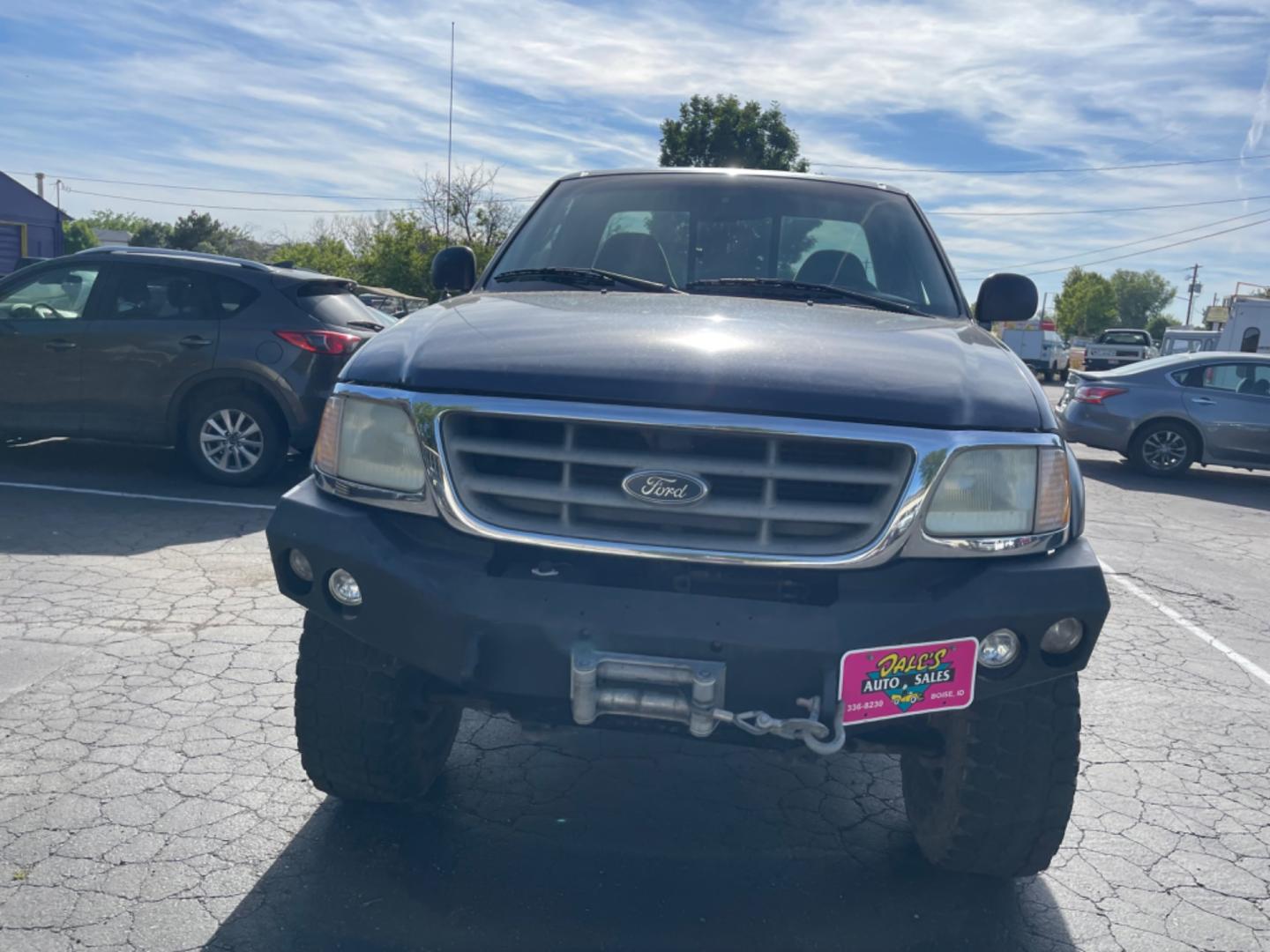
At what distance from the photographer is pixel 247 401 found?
8.22 meters

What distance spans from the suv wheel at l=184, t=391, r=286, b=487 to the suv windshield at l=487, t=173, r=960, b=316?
14.4 ft

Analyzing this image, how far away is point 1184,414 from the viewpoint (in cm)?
1242

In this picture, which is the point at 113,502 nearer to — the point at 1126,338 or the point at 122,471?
the point at 122,471

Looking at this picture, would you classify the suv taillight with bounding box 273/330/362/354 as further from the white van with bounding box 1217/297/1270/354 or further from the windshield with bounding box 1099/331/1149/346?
the windshield with bounding box 1099/331/1149/346

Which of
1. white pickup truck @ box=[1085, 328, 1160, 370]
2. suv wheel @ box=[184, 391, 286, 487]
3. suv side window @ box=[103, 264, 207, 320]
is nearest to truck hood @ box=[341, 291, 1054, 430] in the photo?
suv wheel @ box=[184, 391, 286, 487]

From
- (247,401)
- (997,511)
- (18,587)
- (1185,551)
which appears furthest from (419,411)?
(1185,551)

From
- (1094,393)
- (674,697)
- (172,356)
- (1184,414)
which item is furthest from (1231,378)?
(674,697)

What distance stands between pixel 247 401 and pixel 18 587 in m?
2.94

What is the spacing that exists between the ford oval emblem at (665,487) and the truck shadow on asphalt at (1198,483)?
1000 cm

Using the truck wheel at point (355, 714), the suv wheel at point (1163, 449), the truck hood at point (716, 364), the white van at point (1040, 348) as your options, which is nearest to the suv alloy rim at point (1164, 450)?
the suv wheel at point (1163, 449)

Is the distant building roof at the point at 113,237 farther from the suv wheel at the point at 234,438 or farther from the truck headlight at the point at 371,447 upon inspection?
the truck headlight at the point at 371,447

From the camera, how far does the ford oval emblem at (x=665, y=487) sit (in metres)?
2.61

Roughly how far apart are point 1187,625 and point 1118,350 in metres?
32.0

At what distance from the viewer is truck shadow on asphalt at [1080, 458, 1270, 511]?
37.5ft
